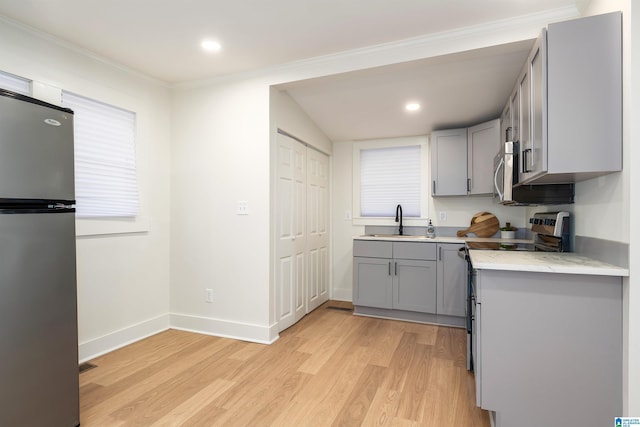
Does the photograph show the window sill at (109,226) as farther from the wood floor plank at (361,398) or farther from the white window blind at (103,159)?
the wood floor plank at (361,398)

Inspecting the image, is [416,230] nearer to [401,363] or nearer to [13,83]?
[401,363]

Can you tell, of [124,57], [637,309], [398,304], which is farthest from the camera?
[398,304]

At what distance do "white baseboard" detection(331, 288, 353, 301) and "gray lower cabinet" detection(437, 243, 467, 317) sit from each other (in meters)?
1.28

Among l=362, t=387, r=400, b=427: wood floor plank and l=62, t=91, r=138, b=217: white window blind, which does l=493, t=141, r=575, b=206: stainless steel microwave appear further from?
l=62, t=91, r=138, b=217: white window blind

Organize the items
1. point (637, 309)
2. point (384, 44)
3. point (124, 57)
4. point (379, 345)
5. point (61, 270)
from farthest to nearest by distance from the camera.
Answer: point (379, 345), point (124, 57), point (384, 44), point (61, 270), point (637, 309)

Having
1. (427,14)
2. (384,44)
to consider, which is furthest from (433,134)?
(427,14)

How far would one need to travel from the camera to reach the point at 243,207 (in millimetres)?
3092

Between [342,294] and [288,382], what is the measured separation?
226 centimetres

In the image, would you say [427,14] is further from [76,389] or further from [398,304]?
[76,389]

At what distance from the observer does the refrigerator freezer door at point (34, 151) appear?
149cm

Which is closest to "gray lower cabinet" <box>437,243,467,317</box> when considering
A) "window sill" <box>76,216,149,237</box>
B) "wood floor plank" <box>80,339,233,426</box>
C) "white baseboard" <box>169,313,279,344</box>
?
"white baseboard" <box>169,313,279,344</box>

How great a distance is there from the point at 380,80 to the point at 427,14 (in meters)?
0.89

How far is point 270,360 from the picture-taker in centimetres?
266

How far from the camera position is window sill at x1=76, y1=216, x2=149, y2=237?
259cm
